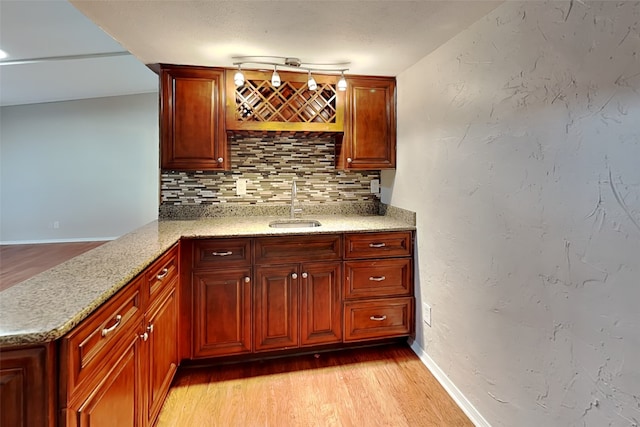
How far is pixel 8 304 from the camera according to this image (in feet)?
3.26

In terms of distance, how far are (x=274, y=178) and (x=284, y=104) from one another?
2.05 ft

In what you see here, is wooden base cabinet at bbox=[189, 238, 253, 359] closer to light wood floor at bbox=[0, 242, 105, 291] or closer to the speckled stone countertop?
the speckled stone countertop

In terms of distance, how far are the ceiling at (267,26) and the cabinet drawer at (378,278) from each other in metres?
1.39

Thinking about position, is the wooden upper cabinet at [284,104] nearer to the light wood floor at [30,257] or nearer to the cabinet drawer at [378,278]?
the cabinet drawer at [378,278]

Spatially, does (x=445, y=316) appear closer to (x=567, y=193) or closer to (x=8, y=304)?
(x=567, y=193)

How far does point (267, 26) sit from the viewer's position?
175cm

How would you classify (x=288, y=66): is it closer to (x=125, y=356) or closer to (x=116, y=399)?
(x=125, y=356)

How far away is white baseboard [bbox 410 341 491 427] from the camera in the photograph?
173 cm

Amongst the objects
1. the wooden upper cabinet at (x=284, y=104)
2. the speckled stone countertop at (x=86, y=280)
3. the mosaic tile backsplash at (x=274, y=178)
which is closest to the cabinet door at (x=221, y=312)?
the speckled stone countertop at (x=86, y=280)

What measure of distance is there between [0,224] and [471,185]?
782cm

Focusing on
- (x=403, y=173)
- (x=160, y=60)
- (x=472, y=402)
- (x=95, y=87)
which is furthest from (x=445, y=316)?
(x=95, y=87)

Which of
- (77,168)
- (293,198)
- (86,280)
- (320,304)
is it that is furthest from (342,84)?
(77,168)

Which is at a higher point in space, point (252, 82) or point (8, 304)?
point (252, 82)

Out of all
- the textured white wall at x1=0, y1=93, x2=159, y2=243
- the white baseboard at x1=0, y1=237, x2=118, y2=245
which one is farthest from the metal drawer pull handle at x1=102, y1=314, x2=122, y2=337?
the white baseboard at x1=0, y1=237, x2=118, y2=245
